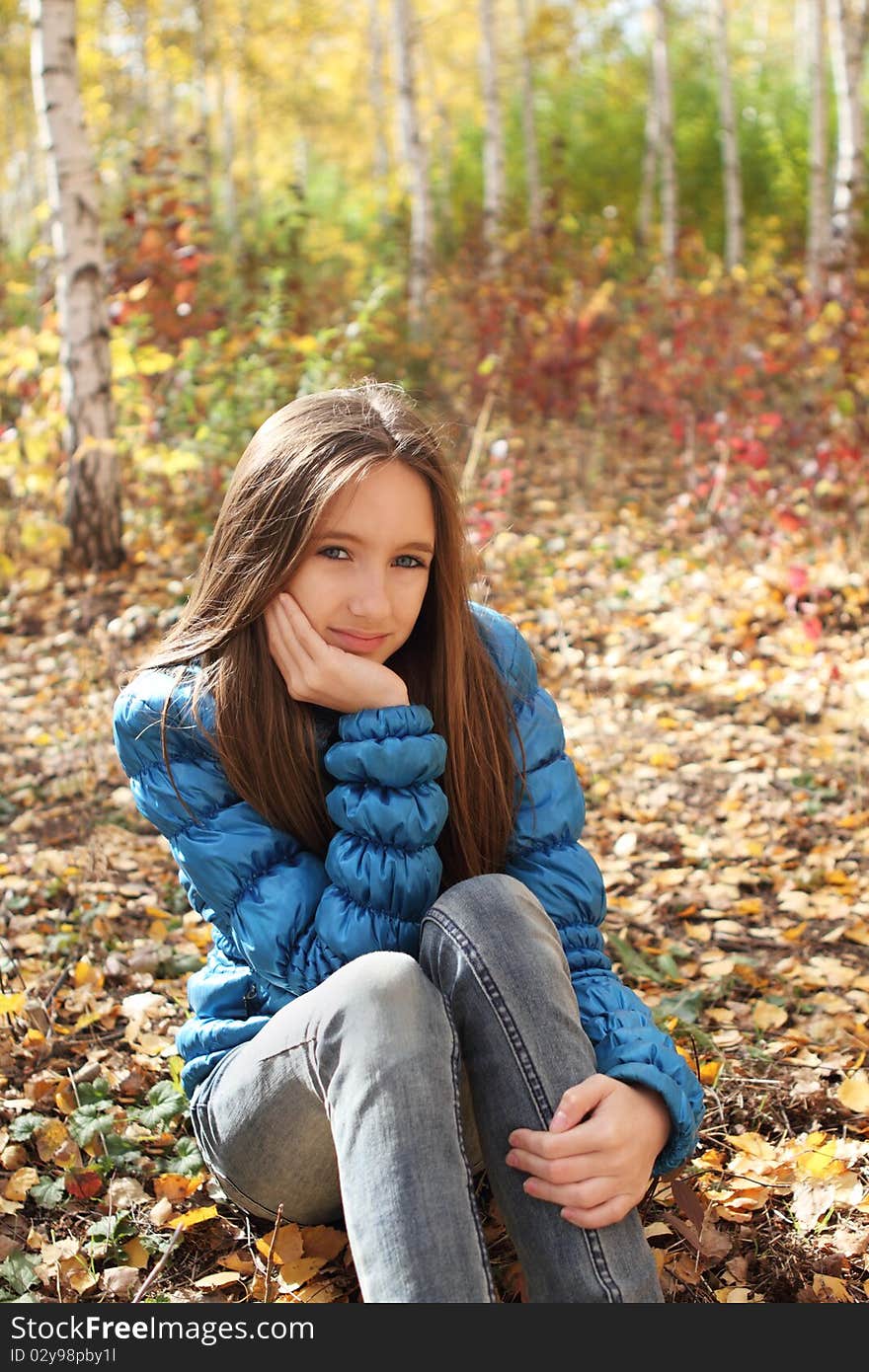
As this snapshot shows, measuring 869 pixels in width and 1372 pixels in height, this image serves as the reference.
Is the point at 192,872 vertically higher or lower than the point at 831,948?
higher

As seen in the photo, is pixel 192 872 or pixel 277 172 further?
pixel 277 172

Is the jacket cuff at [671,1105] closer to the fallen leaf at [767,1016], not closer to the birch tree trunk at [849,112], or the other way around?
the fallen leaf at [767,1016]

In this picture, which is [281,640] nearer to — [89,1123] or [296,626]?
[296,626]

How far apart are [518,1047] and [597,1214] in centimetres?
23

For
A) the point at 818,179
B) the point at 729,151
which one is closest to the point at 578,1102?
the point at 818,179

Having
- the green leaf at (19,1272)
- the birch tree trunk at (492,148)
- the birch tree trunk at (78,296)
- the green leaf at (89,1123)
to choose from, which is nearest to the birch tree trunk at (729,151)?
the birch tree trunk at (492,148)

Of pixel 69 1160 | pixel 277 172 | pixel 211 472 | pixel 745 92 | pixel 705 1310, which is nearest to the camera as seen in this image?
pixel 705 1310

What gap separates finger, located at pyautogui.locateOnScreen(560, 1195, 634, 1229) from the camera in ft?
5.20

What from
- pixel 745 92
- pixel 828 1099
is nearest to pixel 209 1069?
pixel 828 1099

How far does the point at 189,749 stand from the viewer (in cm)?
200

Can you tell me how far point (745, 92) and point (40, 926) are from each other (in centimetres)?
1551

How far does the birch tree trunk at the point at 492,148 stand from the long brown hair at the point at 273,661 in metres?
7.00

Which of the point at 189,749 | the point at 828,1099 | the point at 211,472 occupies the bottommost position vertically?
the point at 828,1099

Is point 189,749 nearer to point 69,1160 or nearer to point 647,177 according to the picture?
point 69,1160
